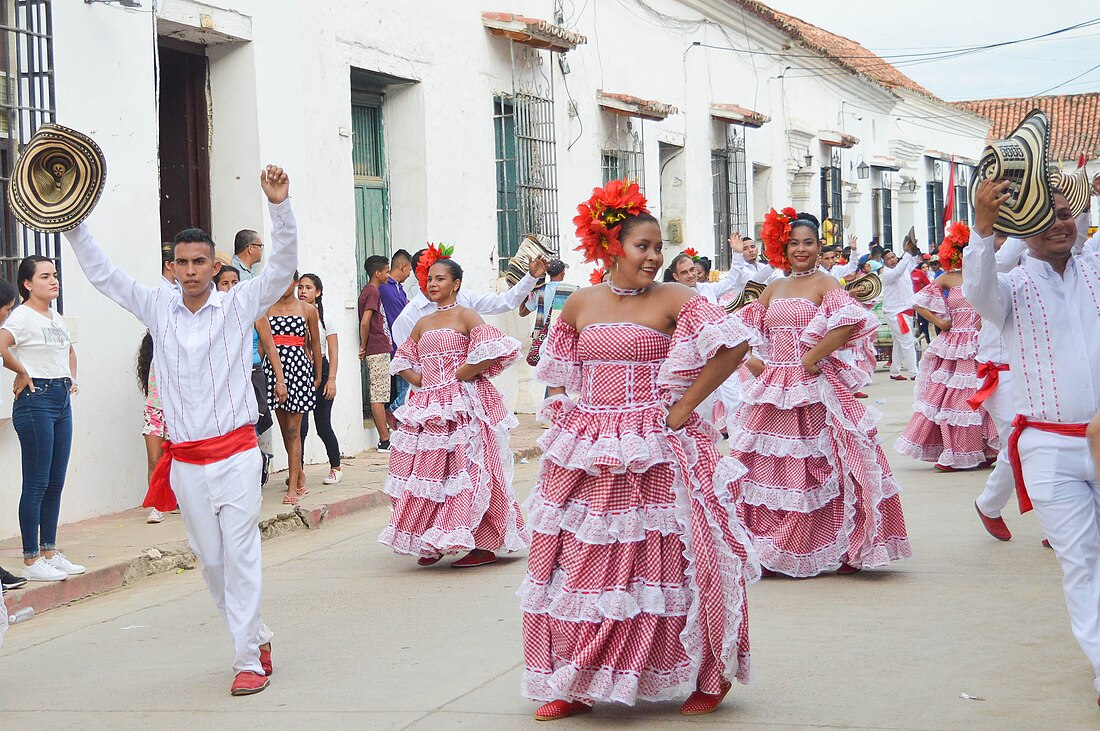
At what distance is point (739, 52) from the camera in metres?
25.9

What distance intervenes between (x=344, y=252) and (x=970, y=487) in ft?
20.4

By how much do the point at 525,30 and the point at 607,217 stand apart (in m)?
11.6

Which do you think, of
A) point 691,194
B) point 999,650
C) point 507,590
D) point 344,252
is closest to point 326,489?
point 344,252

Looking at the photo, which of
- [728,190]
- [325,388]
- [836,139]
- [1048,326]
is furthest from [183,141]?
[836,139]

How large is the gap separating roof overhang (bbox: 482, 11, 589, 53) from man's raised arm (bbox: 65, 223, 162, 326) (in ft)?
36.0

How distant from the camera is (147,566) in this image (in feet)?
29.4

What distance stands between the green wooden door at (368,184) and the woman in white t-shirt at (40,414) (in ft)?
20.2

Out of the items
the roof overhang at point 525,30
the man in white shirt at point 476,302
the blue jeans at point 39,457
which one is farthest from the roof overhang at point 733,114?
the blue jeans at point 39,457

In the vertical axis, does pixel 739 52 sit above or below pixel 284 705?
above

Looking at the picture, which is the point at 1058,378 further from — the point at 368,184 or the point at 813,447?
the point at 368,184

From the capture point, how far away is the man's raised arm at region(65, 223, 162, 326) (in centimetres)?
603

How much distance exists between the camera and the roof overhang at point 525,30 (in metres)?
16.5

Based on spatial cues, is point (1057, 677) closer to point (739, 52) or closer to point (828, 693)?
point (828, 693)

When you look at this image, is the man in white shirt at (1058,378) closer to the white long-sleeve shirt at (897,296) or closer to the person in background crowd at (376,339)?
the person in background crowd at (376,339)
